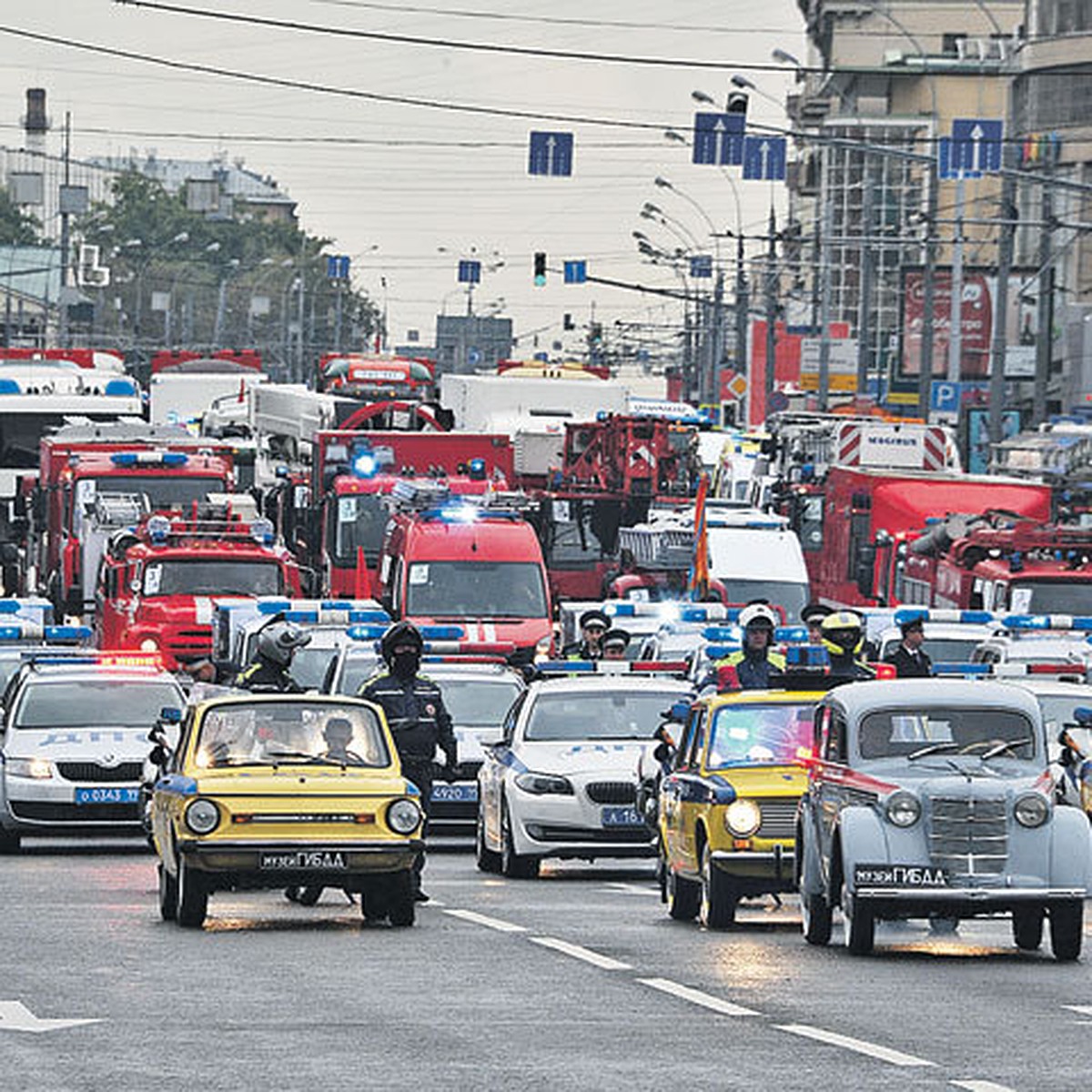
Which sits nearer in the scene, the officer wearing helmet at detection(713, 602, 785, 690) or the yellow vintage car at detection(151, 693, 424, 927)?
the yellow vintage car at detection(151, 693, 424, 927)

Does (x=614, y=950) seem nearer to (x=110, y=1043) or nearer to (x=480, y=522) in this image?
(x=110, y=1043)

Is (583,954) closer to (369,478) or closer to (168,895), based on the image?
(168,895)

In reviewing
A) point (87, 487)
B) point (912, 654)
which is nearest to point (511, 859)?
point (912, 654)

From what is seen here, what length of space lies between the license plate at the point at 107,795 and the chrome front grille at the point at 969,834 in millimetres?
11480

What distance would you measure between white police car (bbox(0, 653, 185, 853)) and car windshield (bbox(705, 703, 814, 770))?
812 cm

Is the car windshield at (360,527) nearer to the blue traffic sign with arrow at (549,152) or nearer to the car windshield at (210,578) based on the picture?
the car windshield at (210,578)

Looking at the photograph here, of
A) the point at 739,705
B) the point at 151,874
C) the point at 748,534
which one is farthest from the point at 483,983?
the point at 748,534

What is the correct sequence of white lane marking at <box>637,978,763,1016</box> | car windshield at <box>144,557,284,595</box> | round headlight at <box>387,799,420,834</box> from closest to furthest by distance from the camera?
white lane marking at <box>637,978,763,1016</box> → round headlight at <box>387,799,420,834</box> → car windshield at <box>144,557,284,595</box>

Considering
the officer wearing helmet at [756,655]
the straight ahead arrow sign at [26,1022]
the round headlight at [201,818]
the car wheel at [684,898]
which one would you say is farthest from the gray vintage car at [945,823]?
the officer wearing helmet at [756,655]

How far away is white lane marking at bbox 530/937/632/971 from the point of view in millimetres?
18422

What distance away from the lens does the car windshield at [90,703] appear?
1209 inches

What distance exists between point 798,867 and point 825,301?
70.0 meters

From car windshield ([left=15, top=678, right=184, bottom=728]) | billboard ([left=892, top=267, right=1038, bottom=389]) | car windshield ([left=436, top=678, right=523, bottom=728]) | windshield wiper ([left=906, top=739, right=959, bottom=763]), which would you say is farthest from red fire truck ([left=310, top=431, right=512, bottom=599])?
billboard ([left=892, top=267, right=1038, bottom=389])

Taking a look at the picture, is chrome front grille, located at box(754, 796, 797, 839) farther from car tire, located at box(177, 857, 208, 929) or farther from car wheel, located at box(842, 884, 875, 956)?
car tire, located at box(177, 857, 208, 929)
